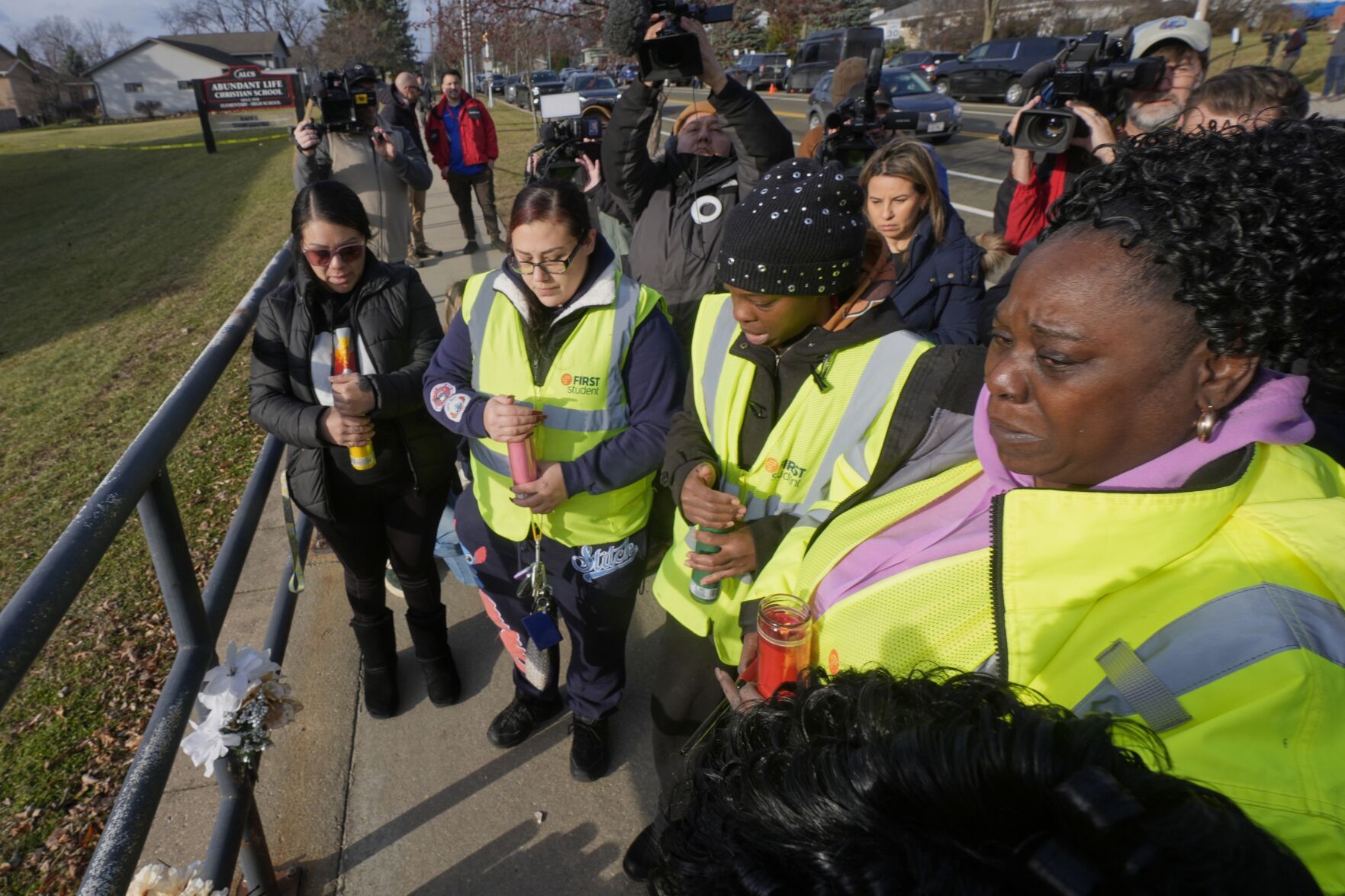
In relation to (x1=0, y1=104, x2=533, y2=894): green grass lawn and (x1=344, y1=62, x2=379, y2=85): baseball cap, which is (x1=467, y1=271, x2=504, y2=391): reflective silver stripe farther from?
(x1=344, y1=62, x2=379, y2=85): baseball cap

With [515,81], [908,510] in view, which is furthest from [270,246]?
[515,81]

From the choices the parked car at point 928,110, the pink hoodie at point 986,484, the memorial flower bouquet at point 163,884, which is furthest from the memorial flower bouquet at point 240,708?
the parked car at point 928,110

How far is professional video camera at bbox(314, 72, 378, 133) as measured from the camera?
5312 millimetres

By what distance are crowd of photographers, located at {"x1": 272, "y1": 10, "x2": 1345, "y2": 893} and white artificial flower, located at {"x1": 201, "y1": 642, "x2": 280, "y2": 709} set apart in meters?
0.77

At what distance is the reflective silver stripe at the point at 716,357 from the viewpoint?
2.06 m

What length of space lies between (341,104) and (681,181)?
121 inches

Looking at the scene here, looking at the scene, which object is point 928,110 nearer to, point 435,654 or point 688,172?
point 688,172

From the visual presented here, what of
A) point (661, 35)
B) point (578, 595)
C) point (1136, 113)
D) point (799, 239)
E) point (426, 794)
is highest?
point (661, 35)

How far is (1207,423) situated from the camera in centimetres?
101

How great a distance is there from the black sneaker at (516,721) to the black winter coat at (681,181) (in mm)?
1683

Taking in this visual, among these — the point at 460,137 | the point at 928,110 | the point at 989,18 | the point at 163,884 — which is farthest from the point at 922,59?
the point at 163,884

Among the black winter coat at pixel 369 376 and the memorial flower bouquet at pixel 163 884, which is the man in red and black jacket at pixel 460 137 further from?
the memorial flower bouquet at pixel 163 884

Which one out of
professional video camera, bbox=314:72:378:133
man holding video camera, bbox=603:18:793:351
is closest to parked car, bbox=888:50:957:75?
professional video camera, bbox=314:72:378:133

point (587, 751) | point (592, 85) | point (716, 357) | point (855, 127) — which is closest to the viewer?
point (716, 357)
